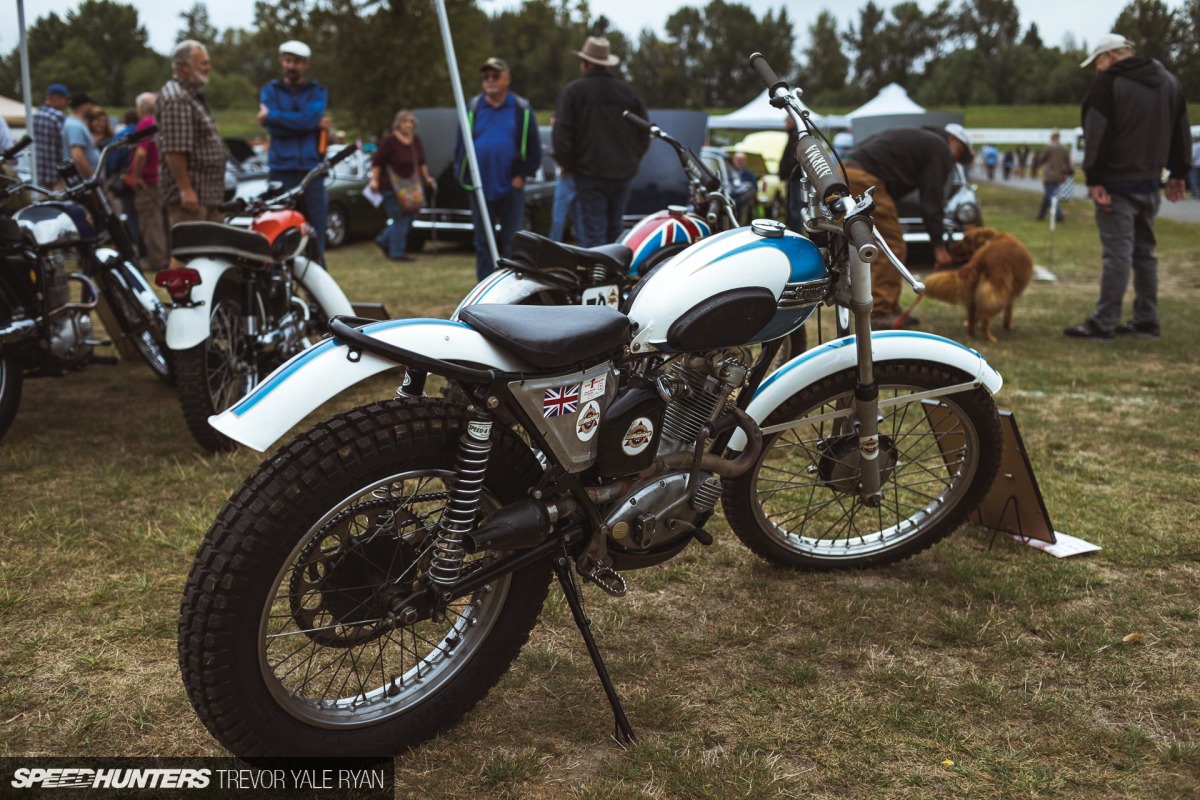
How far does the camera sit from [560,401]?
7.55 ft

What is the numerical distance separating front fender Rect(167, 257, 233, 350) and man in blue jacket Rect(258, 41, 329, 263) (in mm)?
2971

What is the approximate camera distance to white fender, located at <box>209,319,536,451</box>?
2.06 metres

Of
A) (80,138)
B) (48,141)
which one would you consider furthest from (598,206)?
(80,138)

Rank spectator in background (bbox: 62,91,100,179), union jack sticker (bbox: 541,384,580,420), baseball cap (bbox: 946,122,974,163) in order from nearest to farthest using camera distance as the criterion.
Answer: union jack sticker (bbox: 541,384,580,420), baseball cap (bbox: 946,122,974,163), spectator in background (bbox: 62,91,100,179)

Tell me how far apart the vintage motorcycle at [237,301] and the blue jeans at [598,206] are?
2.64 metres

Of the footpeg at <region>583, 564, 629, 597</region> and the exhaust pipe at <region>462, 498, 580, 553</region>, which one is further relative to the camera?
the footpeg at <region>583, 564, 629, 597</region>

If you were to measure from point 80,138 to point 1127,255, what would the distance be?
32.7ft

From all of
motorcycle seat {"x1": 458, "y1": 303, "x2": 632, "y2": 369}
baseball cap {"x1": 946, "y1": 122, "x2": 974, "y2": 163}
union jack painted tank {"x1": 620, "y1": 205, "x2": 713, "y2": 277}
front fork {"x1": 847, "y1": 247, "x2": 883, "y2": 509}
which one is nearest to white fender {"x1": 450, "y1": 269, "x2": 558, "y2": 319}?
union jack painted tank {"x1": 620, "y1": 205, "x2": 713, "y2": 277}

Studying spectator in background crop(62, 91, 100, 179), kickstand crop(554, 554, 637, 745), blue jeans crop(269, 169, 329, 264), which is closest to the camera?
kickstand crop(554, 554, 637, 745)

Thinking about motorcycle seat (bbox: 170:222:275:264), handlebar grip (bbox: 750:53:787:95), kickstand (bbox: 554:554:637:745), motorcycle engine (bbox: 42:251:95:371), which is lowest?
kickstand (bbox: 554:554:637:745)

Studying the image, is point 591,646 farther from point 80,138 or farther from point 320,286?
point 80,138

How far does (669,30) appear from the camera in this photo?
129 m

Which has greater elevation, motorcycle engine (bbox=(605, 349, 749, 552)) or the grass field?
motorcycle engine (bbox=(605, 349, 749, 552))

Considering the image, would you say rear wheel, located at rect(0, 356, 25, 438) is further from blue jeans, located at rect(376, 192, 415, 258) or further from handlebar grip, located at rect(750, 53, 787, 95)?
blue jeans, located at rect(376, 192, 415, 258)
